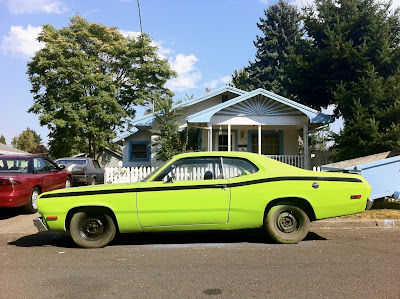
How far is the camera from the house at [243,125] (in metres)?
16.1

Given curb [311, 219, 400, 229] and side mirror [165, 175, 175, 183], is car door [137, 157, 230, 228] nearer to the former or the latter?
side mirror [165, 175, 175, 183]

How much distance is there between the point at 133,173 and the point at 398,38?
17171 mm

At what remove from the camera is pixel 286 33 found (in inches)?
1582

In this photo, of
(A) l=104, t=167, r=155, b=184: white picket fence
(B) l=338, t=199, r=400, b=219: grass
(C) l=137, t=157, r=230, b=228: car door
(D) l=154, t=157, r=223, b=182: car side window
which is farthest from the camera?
(A) l=104, t=167, r=155, b=184: white picket fence

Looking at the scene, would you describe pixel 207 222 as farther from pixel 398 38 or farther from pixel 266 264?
pixel 398 38

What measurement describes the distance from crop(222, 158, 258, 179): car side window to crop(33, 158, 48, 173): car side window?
5874 millimetres

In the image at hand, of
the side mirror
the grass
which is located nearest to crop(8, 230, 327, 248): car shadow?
the side mirror

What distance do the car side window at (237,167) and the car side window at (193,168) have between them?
0.34ft

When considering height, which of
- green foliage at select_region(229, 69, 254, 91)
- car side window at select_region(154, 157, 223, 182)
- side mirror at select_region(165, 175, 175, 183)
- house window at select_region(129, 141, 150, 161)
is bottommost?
side mirror at select_region(165, 175, 175, 183)

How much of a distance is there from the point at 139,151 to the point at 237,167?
15390 millimetres

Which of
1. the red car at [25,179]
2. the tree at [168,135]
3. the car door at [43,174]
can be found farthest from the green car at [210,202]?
the tree at [168,135]

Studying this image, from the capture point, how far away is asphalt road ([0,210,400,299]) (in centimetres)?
370

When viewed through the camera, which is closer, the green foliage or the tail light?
the tail light

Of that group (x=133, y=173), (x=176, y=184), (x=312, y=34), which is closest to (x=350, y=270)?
(x=176, y=184)
